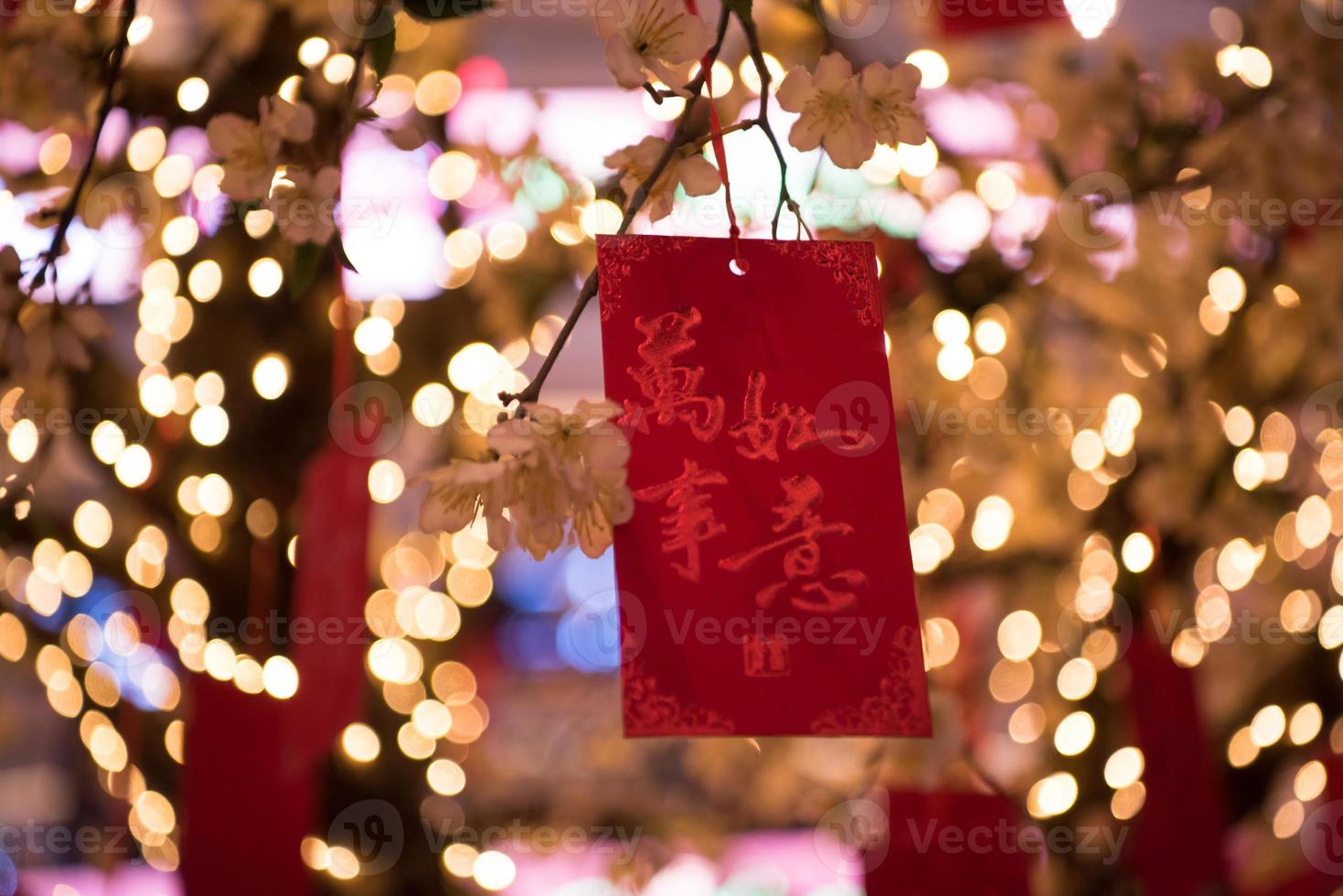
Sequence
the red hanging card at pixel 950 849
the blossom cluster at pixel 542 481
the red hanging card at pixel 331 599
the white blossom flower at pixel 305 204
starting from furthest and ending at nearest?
the red hanging card at pixel 331 599, the red hanging card at pixel 950 849, the white blossom flower at pixel 305 204, the blossom cluster at pixel 542 481

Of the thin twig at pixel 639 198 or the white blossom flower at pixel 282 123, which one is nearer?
the thin twig at pixel 639 198

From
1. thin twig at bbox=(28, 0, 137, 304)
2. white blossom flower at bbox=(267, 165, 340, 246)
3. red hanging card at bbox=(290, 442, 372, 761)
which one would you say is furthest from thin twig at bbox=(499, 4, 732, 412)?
red hanging card at bbox=(290, 442, 372, 761)

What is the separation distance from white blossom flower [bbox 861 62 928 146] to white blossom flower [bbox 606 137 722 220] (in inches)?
4.4

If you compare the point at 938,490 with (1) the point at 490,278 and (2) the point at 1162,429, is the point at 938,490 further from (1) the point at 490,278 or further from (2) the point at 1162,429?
(1) the point at 490,278

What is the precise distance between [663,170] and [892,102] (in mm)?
158

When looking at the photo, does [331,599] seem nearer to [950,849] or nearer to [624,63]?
[950,849]

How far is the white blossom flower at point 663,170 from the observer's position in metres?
0.79

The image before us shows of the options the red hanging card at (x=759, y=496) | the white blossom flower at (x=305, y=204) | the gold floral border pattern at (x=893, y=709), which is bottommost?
the gold floral border pattern at (x=893, y=709)

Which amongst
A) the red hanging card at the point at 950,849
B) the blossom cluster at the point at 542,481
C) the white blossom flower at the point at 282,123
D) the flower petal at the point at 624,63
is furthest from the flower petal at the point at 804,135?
the red hanging card at the point at 950,849

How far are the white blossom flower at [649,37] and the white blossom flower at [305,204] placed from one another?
0.24 meters

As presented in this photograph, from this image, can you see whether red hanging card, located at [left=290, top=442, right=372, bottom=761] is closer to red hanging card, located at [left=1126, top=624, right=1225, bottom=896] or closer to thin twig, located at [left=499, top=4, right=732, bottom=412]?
thin twig, located at [left=499, top=4, right=732, bottom=412]

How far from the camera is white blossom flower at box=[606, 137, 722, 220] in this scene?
2.61 ft

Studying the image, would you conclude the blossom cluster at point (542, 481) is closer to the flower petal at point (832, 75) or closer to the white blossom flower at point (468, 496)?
the white blossom flower at point (468, 496)

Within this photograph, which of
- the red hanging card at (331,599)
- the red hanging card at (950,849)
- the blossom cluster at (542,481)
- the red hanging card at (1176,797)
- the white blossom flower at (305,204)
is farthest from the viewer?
the red hanging card at (1176,797)
